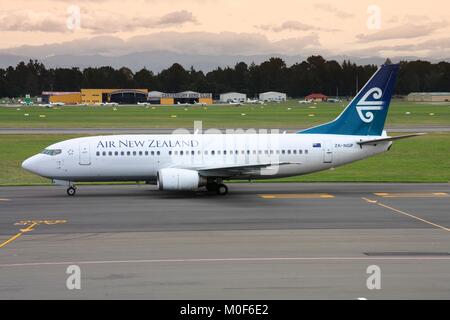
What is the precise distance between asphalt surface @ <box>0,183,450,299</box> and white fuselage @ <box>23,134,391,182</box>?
1.31 m

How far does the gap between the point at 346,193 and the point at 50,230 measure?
17873 mm

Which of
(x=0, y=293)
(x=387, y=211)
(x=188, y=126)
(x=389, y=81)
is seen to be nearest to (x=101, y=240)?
(x=0, y=293)

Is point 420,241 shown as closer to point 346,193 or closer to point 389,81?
point 346,193

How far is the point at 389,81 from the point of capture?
40.6m

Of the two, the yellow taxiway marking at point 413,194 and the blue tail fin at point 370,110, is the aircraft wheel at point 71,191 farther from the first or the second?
the yellow taxiway marking at point 413,194

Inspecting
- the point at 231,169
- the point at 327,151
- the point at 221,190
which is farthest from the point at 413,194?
the point at 221,190

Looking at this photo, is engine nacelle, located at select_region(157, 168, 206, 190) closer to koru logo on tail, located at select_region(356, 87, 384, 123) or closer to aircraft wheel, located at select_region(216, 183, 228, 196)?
aircraft wheel, located at select_region(216, 183, 228, 196)

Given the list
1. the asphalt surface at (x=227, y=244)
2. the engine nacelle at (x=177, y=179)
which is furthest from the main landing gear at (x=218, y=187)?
the engine nacelle at (x=177, y=179)

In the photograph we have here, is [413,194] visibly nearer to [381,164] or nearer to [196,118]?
[381,164]

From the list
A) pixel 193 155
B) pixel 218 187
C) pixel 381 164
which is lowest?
pixel 381 164

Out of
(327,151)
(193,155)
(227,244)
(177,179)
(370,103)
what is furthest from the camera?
(370,103)

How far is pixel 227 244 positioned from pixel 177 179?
12329 mm

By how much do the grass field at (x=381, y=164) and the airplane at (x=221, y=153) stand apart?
633cm

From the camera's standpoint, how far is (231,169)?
36.9m
